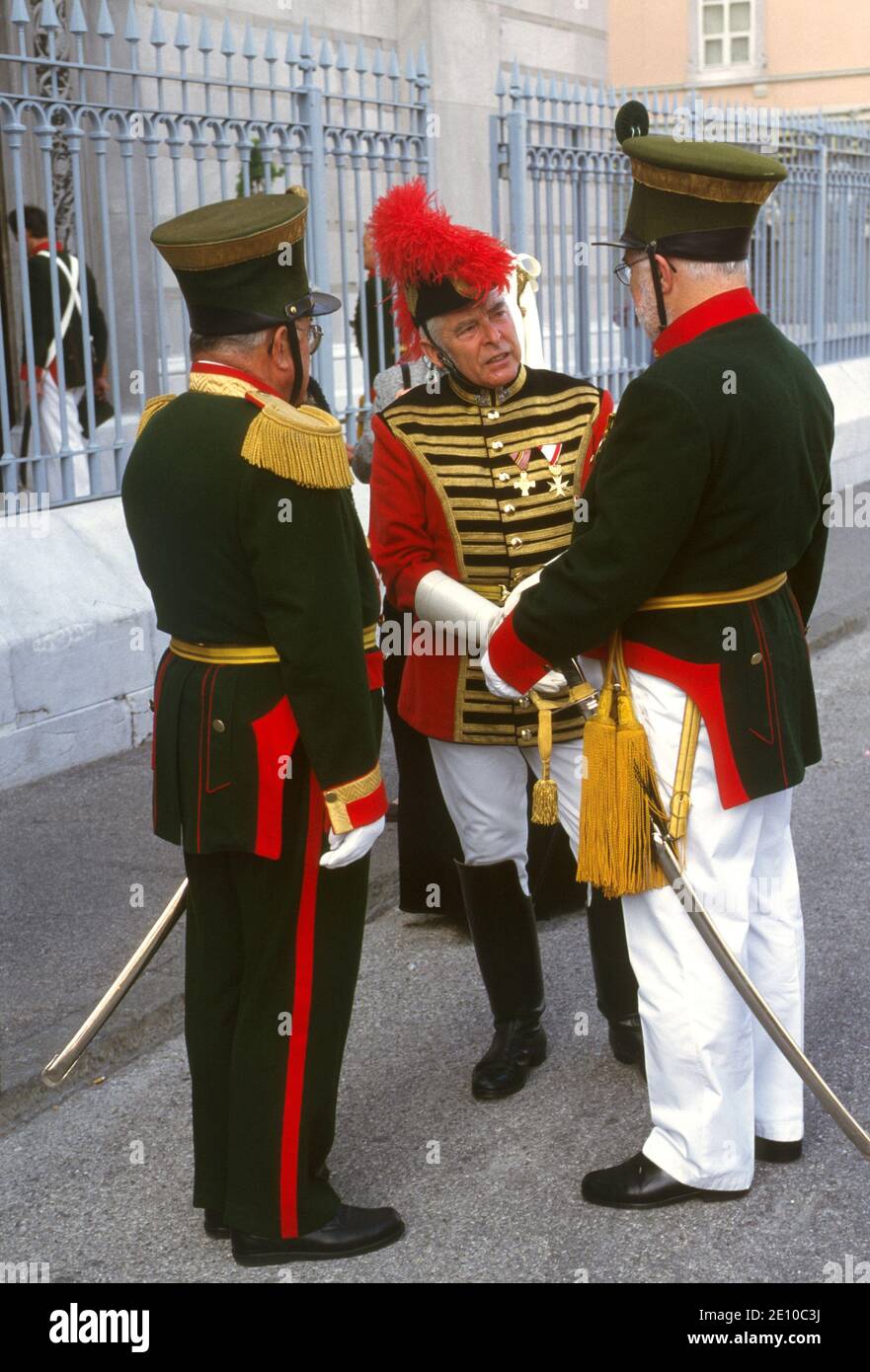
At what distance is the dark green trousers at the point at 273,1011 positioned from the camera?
3.01 m

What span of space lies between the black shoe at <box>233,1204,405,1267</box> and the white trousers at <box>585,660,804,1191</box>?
55 centimetres

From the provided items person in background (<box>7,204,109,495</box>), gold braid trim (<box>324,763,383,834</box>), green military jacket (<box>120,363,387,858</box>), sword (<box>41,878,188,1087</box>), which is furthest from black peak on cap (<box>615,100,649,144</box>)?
person in background (<box>7,204,109,495</box>)

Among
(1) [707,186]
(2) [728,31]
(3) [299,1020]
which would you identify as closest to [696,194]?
(1) [707,186]

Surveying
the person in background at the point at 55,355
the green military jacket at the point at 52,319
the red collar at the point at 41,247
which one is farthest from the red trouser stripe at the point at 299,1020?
the red collar at the point at 41,247

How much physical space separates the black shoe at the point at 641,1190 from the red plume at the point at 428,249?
180 centimetres

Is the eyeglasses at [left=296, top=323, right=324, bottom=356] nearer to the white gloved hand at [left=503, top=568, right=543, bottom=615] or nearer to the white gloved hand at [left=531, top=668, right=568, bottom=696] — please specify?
the white gloved hand at [left=503, top=568, right=543, bottom=615]

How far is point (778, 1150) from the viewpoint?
3416 mm

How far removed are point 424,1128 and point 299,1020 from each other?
73 centimetres

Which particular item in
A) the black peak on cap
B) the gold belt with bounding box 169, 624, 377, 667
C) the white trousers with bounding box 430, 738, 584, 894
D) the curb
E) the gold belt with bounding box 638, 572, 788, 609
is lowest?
the curb

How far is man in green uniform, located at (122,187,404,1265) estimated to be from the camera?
2.80 m

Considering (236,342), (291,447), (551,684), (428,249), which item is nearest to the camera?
(291,447)

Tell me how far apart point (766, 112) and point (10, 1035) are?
9948mm

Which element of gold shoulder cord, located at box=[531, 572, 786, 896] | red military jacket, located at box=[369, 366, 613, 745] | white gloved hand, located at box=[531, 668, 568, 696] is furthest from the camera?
red military jacket, located at box=[369, 366, 613, 745]

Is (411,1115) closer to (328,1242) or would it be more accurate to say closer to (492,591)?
(328,1242)
